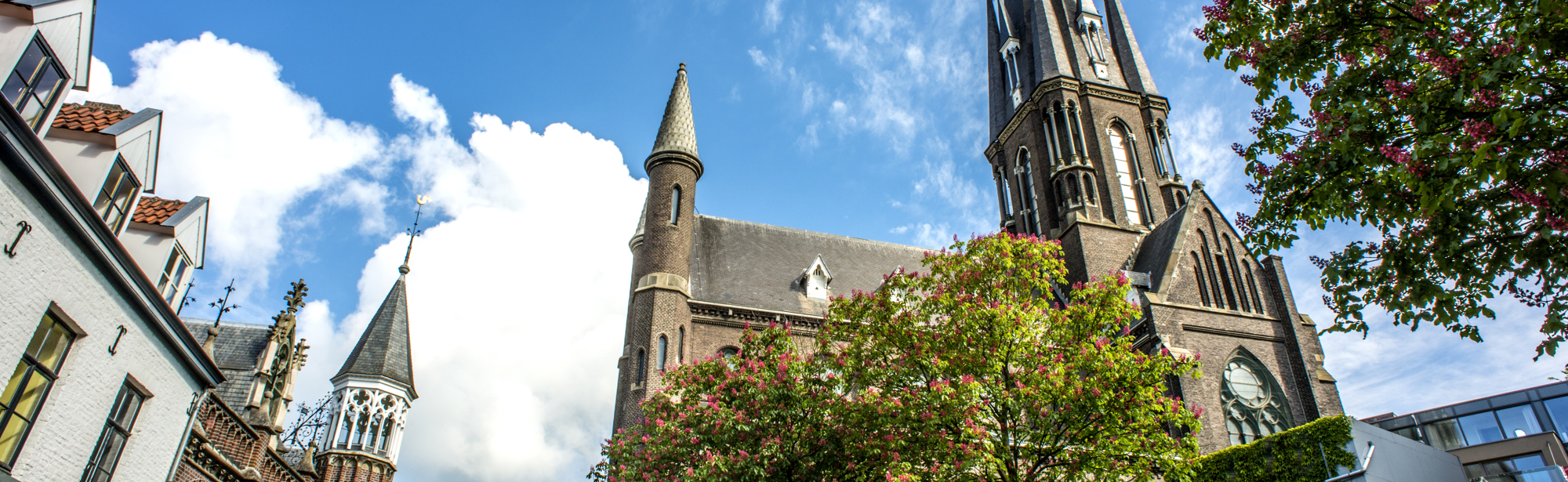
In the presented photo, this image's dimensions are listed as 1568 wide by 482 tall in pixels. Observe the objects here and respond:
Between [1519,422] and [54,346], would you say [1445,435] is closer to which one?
[1519,422]

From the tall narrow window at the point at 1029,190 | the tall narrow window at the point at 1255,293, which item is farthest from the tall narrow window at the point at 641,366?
the tall narrow window at the point at 1255,293

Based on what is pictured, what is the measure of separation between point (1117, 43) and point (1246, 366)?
19.8 meters

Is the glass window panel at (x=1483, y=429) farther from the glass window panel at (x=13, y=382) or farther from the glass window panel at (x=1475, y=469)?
the glass window panel at (x=13, y=382)

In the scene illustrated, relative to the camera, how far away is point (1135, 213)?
30672mm

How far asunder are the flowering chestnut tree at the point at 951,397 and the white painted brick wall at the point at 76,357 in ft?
26.6

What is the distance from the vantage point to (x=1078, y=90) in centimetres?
3369

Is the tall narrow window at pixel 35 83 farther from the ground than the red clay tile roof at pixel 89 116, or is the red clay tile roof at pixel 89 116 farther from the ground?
the red clay tile roof at pixel 89 116

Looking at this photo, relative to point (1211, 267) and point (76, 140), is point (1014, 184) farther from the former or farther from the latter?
point (76, 140)

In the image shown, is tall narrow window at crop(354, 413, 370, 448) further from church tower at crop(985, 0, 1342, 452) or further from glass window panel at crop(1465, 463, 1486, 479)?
glass window panel at crop(1465, 463, 1486, 479)

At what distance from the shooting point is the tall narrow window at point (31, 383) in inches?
368

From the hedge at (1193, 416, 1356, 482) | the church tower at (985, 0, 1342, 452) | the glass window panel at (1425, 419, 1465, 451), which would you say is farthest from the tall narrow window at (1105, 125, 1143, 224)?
the glass window panel at (1425, 419, 1465, 451)

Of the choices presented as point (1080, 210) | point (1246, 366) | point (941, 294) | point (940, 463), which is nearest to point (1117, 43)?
point (1080, 210)

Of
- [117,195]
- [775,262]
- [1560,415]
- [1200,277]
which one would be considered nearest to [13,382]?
[117,195]

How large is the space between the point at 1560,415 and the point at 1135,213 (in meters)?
15.7
